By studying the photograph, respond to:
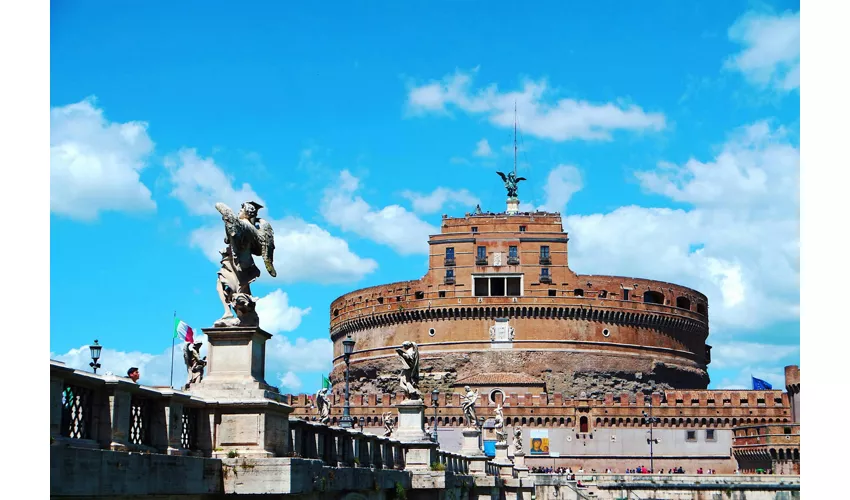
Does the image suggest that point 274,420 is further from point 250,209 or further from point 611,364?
point 611,364

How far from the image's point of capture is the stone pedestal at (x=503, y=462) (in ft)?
A: 121

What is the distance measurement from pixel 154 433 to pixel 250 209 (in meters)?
2.64

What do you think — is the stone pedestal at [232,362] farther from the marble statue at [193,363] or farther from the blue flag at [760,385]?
the blue flag at [760,385]

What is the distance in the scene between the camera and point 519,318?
83.1 metres

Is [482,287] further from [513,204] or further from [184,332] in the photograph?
[184,332]

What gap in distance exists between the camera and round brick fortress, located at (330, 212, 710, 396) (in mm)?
83188

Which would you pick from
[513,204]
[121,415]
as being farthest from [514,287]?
[121,415]

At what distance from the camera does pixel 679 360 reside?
88.9 m

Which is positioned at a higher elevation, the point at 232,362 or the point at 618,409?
the point at 232,362

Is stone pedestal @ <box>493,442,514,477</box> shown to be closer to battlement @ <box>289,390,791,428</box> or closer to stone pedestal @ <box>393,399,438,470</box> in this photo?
stone pedestal @ <box>393,399,438,470</box>

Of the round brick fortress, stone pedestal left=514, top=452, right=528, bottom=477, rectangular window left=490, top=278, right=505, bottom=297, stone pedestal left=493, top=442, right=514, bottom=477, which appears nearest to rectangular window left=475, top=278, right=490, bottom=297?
the round brick fortress

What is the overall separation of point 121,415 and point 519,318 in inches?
2929

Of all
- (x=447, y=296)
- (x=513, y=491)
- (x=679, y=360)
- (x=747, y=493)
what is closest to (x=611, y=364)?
(x=679, y=360)

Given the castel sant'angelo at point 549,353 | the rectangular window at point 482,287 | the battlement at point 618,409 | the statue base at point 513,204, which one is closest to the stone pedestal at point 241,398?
the castel sant'angelo at point 549,353
